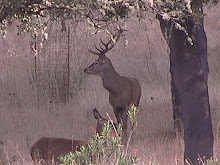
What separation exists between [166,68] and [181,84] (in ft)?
35.2

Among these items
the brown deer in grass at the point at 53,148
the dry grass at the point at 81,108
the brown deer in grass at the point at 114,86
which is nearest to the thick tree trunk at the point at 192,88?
the dry grass at the point at 81,108

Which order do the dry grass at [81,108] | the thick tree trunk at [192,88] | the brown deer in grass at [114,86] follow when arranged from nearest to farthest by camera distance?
the thick tree trunk at [192,88], the dry grass at [81,108], the brown deer in grass at [114,86]

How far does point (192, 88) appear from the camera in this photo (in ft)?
25.4

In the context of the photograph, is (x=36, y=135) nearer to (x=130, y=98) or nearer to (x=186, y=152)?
(x=130, y=98)

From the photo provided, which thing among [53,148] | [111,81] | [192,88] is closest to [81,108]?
[111,81]

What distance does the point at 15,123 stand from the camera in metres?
12.0

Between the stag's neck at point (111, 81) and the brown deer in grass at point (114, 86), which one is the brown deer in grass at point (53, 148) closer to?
the brown deer in grass at point (114, 86)

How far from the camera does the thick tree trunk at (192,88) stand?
25.1 ft

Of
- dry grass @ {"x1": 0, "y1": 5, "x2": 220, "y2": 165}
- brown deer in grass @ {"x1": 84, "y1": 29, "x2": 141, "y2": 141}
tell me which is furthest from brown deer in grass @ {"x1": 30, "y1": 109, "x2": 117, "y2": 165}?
brown deer in grass @ {"x1": 84, "y1": 29, "x2": 141, "y2": 141}

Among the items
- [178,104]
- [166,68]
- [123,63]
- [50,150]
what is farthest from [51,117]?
[123,63]

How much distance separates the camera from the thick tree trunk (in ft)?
25.1

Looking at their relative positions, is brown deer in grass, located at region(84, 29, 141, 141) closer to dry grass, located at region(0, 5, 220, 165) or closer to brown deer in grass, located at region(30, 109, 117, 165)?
dry grass, located at region(0, 5, 220, 165)

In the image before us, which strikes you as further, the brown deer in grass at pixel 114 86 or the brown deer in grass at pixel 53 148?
the brown deer in grass at pixel 114 86

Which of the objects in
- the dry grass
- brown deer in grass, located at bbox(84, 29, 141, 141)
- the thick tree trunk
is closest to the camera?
the thick tree trunk
